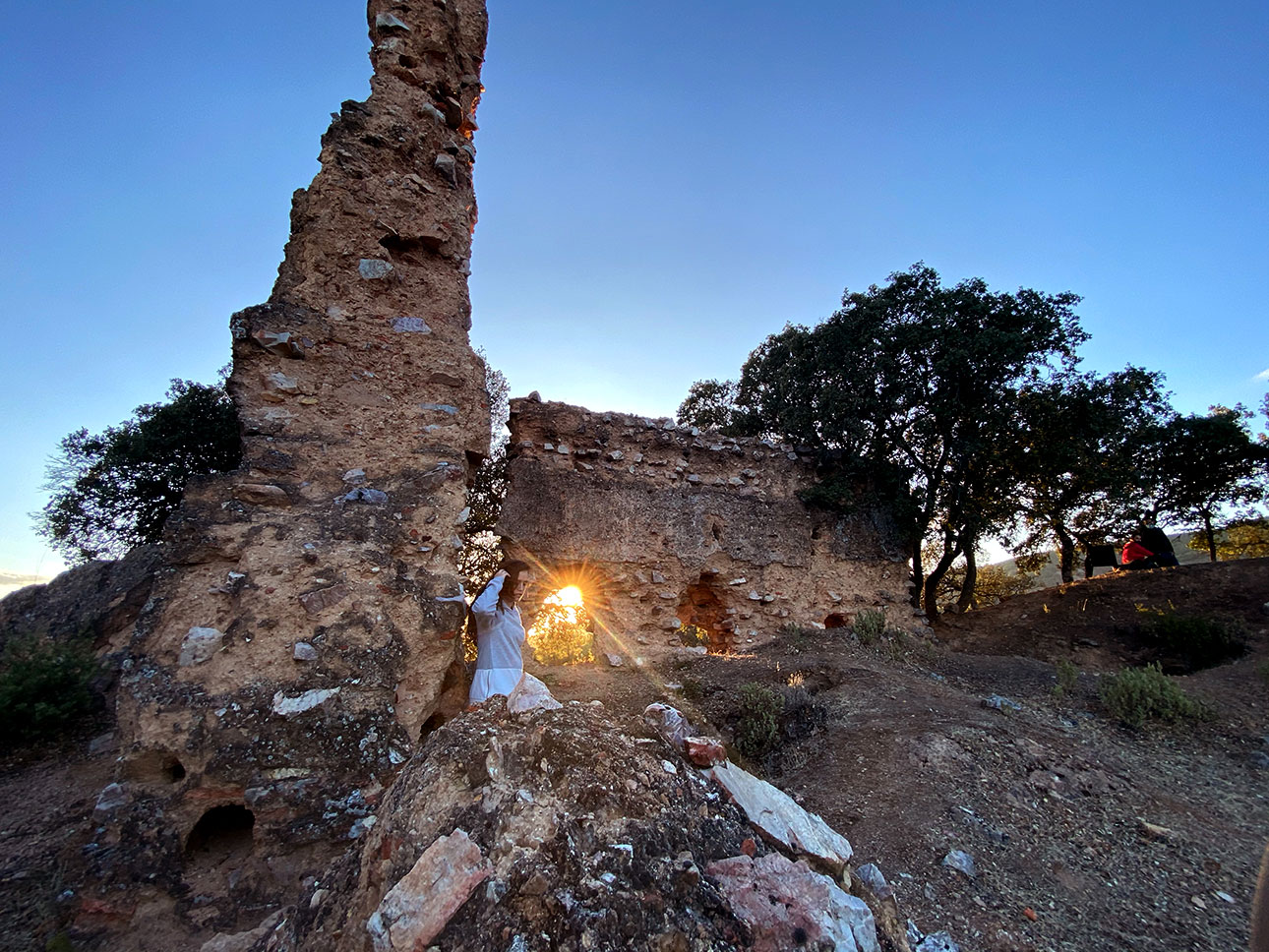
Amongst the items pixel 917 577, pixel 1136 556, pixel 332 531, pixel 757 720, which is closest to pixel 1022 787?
pixel 757 720

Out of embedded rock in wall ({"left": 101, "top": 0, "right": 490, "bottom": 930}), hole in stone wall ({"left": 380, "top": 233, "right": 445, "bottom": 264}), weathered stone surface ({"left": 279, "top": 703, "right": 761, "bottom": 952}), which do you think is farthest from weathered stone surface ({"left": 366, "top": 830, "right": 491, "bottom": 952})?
hole in stone wall ({"left": 380, "top": 233, "right": 445, "bottom": 264})

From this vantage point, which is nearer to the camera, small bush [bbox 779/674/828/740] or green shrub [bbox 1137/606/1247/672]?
small bush [bbox 779/674/828/740]

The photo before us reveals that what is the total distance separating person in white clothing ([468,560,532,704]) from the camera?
522cm

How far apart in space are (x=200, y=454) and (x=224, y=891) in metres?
6.93

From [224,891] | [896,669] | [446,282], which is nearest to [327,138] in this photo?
[446,282]

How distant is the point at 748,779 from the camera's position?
7.38 ft

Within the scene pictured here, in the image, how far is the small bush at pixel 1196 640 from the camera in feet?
24.1

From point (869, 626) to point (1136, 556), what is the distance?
6.36 m

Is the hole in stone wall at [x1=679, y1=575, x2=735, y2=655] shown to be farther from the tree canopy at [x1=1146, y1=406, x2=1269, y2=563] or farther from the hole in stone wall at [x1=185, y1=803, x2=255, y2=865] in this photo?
the tree canopy at [x1=1146, y1=406, x2=1269, y2=563]

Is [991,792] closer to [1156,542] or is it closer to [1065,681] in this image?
[1065,681]

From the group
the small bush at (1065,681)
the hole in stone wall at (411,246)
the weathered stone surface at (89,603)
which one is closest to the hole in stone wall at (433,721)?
A: the weathered stone surface at (89,603)

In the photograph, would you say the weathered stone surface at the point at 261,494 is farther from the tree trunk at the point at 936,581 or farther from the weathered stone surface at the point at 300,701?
the tree trunk at the point at 936,581

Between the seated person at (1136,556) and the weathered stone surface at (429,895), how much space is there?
510 inches

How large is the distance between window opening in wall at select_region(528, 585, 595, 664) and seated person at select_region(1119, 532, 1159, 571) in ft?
32.9
